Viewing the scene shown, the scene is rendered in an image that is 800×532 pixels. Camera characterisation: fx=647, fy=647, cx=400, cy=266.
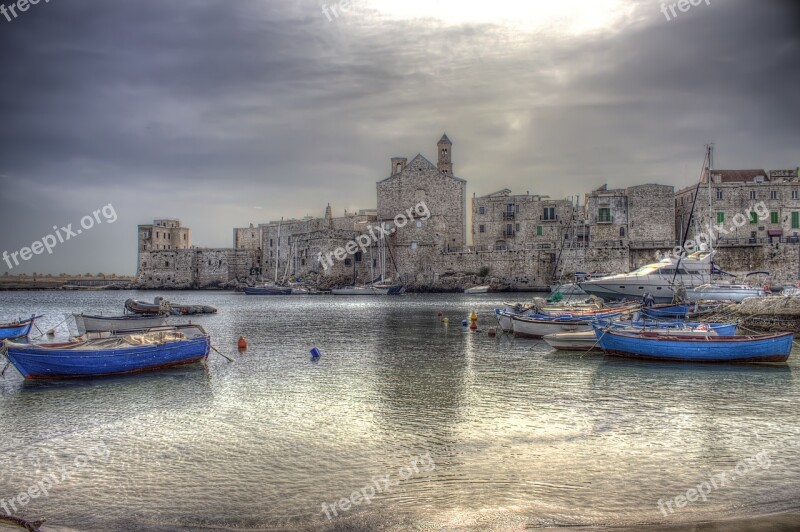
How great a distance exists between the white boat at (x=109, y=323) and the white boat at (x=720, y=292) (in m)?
27.3

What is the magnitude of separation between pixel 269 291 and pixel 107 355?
2148 inches

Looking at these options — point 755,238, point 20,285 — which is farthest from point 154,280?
point 755,238

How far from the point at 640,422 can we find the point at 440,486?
476 cm

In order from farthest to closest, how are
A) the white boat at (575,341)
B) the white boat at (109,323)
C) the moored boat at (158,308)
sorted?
the moored boat at (158,308) < the white boat at (109,323) < the white boat at (575,341)

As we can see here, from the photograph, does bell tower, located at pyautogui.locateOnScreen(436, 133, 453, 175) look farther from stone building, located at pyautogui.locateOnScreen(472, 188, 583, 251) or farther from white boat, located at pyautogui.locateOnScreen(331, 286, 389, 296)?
white boat, located at pyautogui.locateOnScreen(331, 286, 389, 296)

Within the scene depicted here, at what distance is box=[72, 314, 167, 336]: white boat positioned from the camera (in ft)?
83.5

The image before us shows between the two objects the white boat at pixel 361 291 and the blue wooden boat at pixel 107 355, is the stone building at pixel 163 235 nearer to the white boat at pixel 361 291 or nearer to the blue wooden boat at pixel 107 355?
the white boat at pixel 361 291

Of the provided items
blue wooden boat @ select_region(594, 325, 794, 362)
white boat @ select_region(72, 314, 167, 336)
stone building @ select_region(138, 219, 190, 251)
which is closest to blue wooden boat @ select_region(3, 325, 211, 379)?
white boat @ select_region(72, 314, 167, 336)

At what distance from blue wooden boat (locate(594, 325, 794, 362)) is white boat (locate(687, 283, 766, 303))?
60.7 feet

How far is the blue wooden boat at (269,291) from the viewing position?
226 ft

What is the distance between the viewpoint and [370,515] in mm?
7098

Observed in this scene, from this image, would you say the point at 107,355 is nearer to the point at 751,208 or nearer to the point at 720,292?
the point at 720,292

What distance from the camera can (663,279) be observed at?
3891 cm

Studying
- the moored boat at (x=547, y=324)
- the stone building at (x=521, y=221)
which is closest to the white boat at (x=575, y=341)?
the moored boat at (x=547, y=324)
